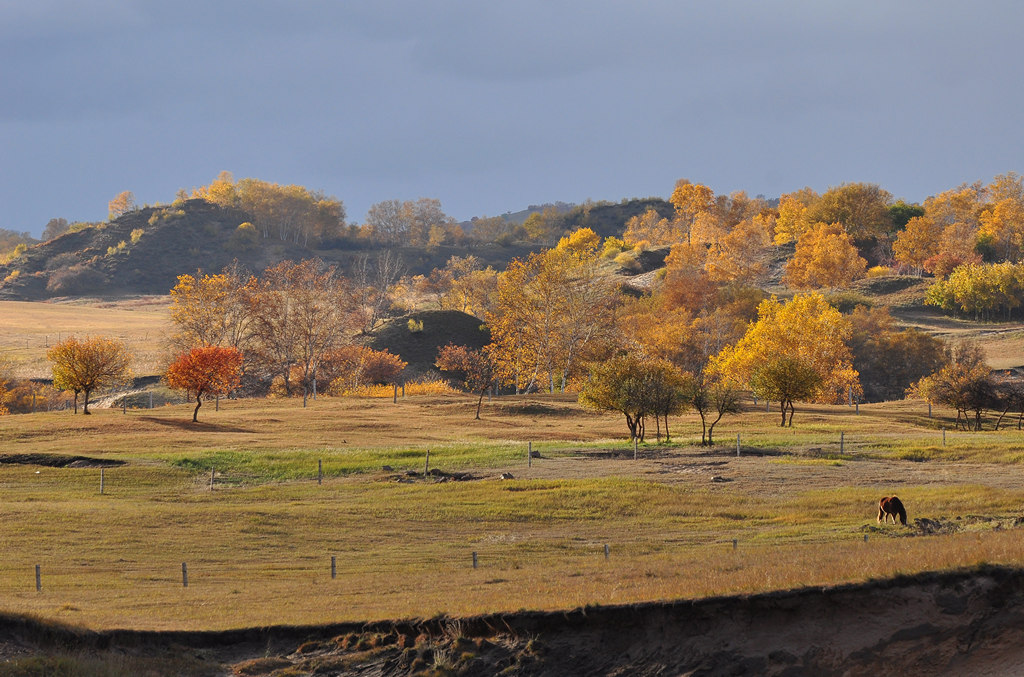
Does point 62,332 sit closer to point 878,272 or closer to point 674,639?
point 878,272

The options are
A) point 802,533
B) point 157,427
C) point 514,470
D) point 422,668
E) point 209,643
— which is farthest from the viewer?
point 157,427

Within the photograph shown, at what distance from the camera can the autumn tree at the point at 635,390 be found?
70.1 metres

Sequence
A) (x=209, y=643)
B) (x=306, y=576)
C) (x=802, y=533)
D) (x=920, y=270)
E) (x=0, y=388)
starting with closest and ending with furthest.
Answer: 1. (x=209, y=643)
2. (x=306, y=576)
3. (x=802, y=533)
4. (x=0, y=388)
5. (x=920, y=270)

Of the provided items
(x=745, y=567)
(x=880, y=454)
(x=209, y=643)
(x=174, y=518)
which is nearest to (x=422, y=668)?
(x=209, y=643)

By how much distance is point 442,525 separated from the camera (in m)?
44.1

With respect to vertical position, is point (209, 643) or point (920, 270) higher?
point (920, 270)

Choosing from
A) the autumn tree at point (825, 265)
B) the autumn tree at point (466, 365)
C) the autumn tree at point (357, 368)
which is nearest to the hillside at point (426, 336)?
the autumn tree at point (466, 365)

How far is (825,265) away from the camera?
166 metres

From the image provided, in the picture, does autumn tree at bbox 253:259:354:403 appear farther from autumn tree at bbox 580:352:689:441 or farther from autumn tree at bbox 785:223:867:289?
autumn tree at bbox 785:223:867:289

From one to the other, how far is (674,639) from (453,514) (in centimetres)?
2677

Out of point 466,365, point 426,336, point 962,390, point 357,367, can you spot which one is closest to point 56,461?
point 357,367

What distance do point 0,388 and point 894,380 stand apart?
9982cm

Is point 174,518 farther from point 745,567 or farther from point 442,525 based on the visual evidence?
point 745,567

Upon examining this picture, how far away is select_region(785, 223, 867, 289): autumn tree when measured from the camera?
166250 mm
